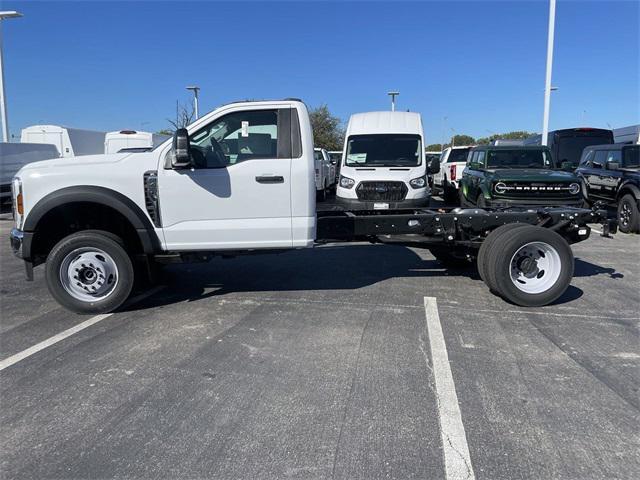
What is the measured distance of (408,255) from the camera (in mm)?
8938

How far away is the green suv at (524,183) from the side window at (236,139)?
5075 millimetres

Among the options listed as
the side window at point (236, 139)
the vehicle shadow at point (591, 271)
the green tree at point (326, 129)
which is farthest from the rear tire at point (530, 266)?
the green tree at point (326, 129)

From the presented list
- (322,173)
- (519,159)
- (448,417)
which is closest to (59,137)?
(322,173)

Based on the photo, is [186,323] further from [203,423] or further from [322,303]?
[203,423]

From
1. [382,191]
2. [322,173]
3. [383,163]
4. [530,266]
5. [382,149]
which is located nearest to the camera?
[530,266]

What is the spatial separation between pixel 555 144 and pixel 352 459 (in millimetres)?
19015

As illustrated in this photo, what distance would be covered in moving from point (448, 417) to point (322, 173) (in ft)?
50.6

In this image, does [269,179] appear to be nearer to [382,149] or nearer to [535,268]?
[535,268]

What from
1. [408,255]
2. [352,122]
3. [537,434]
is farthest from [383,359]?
[352,122]

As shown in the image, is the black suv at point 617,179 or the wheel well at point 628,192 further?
the black suv at point 617,179

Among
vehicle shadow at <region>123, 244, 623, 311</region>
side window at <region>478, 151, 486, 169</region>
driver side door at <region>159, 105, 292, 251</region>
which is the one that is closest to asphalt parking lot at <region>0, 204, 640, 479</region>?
vehicle shadow at <region>123, 244, 623, 311</region>

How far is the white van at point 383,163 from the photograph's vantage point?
428 inches

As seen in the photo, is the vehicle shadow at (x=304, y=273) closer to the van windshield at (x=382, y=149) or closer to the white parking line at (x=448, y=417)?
the white parking line at (x=448, y=417)

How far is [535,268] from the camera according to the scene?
19.5ft
